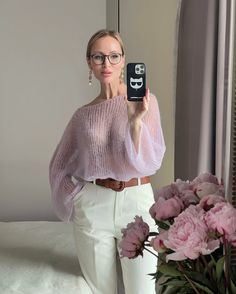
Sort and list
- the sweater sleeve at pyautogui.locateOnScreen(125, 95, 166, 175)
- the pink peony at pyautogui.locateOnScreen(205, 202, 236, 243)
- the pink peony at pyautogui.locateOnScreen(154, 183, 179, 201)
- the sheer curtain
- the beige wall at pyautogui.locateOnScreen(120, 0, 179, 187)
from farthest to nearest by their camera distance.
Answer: the beige wall at pyautogui.locateOnScreen(120, 0, 179, 187)
the sweater sleeve at pyautogui.locateOnScreen(125, 95, 166, 175)
the sheer curtain
the pink peony at pyautogui.locateOnScreen(154, 183, 179, 201)
the pink peony at pyautogui.locateOnScreen(205, 202, 236, 243)

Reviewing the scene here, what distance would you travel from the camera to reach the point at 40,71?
5.38ft

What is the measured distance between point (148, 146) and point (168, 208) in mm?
440

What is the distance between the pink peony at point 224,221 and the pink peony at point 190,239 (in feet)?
0.03

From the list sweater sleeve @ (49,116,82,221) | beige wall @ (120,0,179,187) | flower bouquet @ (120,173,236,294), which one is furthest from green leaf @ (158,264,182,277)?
beige wall @ (120,0,179,187)

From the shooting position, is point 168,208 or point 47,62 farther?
point 47,62

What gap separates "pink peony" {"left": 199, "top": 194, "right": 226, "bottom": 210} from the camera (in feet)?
1.85

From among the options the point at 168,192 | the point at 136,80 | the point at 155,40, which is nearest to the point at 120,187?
the point at 136,80

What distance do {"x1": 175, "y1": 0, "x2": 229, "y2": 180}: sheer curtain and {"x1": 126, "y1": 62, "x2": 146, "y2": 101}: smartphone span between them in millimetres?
133

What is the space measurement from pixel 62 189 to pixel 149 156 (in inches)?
9.1

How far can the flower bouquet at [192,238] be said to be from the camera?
20.6 inches

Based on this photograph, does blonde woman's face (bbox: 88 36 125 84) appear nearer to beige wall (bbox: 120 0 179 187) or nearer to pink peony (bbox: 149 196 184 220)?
beige wall (bbox: 120 0 179 187)

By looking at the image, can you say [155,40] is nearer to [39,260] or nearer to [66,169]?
[66,169]

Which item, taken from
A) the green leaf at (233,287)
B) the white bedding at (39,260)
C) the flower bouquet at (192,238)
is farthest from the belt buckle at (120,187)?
the green leaf at (233,287)

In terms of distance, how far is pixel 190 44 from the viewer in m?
1.09
